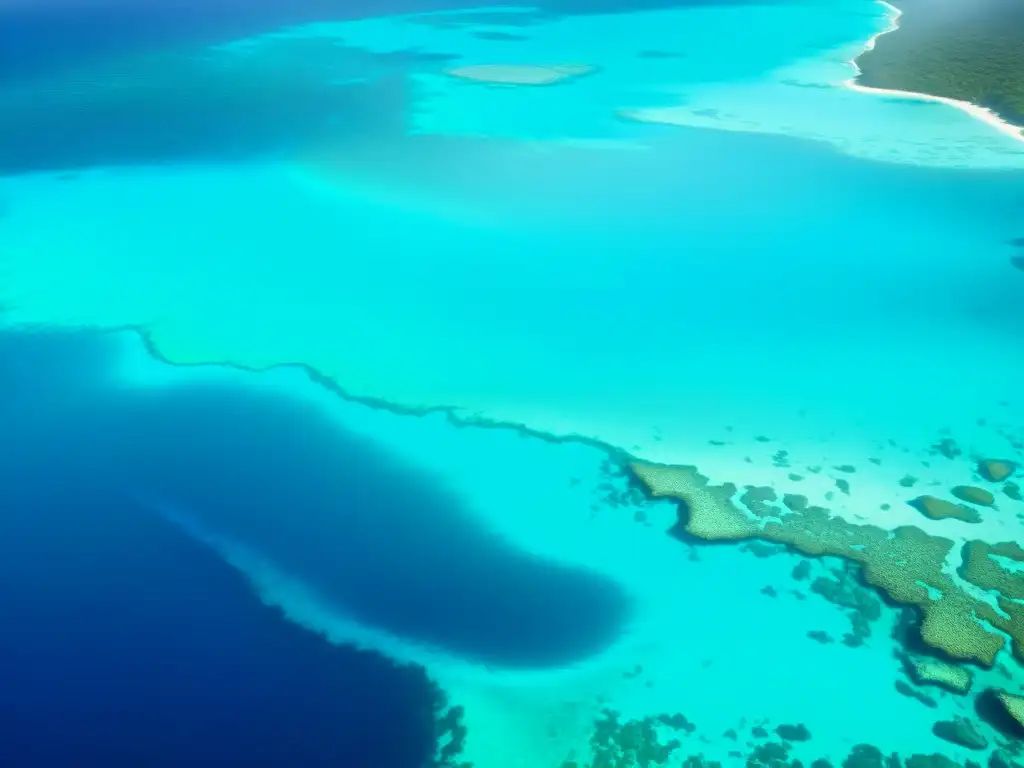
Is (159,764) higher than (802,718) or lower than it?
lower

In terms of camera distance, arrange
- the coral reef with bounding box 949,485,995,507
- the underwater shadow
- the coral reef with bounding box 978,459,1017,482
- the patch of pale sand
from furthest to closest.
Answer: the patch of pale sand → the coral reef with bounding box 978,459,1017,482 → the coral reef with bounding box 949,485,995,507 → the underwater shadow

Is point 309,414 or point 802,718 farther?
point 309,414

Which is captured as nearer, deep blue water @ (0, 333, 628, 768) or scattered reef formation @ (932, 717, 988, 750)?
scattered reef formation @ (932, 717, 988, 750)

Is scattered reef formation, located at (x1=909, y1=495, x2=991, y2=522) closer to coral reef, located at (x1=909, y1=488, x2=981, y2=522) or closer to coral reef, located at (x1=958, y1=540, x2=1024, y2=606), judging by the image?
coral reef, located at (x1=909, y1=488, x2=981, y2=522)

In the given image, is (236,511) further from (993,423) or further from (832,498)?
(993,423)

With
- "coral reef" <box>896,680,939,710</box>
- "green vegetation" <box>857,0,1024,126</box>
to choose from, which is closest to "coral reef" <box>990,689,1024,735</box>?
"coral reef" <box>896,680,939,710</box>

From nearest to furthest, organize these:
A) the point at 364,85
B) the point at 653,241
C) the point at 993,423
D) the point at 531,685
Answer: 1. the point at 531,685
2. the point at 993,423
3. the point at 653,241
4. the point at 364,85

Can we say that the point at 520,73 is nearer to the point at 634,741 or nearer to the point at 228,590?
the point at 228,590

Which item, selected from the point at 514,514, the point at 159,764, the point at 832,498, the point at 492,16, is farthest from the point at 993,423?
the point at 492,16
